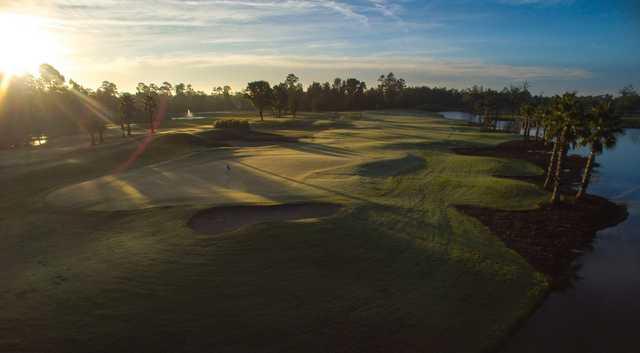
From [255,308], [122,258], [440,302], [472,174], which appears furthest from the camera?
[472,174]

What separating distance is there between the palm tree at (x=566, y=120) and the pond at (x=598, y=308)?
6463 millimetres

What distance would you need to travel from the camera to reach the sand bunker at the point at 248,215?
2502 cm

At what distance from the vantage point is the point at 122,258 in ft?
65.4

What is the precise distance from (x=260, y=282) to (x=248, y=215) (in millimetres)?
9916

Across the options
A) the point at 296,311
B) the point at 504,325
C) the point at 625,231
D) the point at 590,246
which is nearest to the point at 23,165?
the point at 296,311

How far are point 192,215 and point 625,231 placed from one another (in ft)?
126

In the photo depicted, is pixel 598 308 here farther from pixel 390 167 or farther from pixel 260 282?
pixel 390 167

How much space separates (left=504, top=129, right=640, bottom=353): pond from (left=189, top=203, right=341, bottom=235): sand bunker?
15.5m

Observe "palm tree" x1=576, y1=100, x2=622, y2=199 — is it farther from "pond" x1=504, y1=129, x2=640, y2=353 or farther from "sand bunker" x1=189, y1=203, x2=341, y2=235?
"sand bunker" x1=189, y1=203, x2=341, y2=235

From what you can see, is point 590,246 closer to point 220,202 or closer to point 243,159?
point 220,202

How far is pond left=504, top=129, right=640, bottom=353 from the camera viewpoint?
54.6 feet

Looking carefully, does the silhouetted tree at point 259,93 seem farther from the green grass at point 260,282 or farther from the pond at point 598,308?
the pond at point 598,308

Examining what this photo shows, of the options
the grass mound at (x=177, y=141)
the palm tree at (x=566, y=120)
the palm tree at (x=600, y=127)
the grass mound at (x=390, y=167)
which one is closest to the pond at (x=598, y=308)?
the palm tree at (x=566, y=120)

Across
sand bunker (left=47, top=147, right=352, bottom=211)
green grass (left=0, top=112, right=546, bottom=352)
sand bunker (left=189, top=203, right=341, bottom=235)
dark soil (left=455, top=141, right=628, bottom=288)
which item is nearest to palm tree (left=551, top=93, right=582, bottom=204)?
dark soil (left=455, top=141, right=628, bottom=288)
